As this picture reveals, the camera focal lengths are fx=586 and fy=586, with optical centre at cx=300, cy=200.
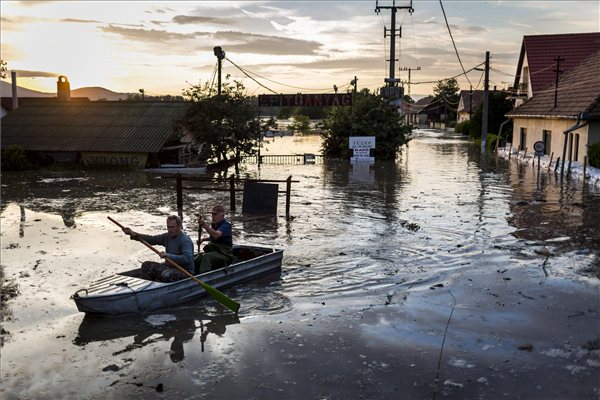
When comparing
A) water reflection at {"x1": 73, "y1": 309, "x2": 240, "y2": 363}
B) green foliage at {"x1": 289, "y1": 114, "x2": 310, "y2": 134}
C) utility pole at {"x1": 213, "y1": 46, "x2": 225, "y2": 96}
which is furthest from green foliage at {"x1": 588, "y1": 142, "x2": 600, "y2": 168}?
green foliage at {"x1": 289, "y1": 114, "x2": 310, "y2": 134}

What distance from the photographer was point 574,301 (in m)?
10.6

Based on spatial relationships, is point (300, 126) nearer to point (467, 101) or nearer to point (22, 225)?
point (467, 101)

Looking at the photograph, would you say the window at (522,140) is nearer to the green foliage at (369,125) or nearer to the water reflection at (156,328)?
the green foliage at (369,125)

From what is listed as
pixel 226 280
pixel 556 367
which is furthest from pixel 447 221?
pixel 556 367

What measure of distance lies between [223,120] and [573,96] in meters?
21.5

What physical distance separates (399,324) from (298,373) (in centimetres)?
238

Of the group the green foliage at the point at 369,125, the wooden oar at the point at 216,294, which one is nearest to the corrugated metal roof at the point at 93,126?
the green foliage at the point at 369,125

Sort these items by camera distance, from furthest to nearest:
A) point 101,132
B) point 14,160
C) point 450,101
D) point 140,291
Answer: point 450,101 → point 101,132 → point 14,160 → point 140,291

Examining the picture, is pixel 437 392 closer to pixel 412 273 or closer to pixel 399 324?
pixel 399 324

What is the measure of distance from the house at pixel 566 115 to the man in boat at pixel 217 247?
2354cm

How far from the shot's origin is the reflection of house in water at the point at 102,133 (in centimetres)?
3681

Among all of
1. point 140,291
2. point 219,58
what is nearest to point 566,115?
point 219,58

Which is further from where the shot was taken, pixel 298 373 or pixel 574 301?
pixel 574 301

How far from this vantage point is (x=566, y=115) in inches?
1271
